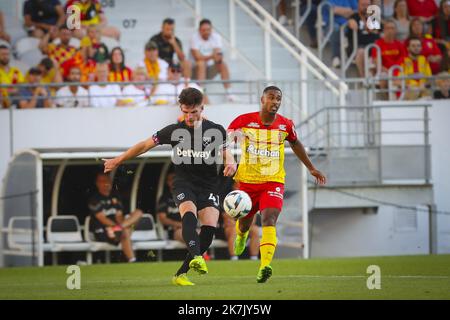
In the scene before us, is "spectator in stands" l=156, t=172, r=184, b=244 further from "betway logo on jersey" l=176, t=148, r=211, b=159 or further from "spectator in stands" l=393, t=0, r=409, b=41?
Answer: "betway logo on jersey" l=176, t=148, r=211, b=159

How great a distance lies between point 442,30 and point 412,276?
11294 millimetres

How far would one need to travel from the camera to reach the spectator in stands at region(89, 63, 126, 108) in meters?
22.6

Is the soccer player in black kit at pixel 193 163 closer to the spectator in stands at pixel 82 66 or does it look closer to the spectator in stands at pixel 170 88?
the spectator in stands at pixel 170 88

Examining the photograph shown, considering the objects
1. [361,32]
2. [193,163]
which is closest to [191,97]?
[193,163]

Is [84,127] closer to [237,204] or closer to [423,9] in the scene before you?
[423,9]

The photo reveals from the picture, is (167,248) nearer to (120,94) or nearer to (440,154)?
(120,94)

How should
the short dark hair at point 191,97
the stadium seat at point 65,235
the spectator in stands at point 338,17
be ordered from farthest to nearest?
the spectator in stands at point 338,17 < the stadium seat at point 65,235 < the short dark hair at point 191,97

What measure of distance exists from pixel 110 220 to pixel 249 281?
8.18m

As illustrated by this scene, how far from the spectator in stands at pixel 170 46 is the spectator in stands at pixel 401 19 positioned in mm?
4618

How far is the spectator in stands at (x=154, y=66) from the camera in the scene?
75.3 feet

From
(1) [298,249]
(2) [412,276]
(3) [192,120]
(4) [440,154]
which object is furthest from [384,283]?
(4) [440,154]

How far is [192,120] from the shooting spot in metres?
13.3

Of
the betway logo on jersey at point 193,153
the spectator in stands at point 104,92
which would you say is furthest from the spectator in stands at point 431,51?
the betway logo on jersey at point 193,153

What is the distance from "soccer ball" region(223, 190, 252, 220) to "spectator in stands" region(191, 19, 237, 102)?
1008 centimetres
